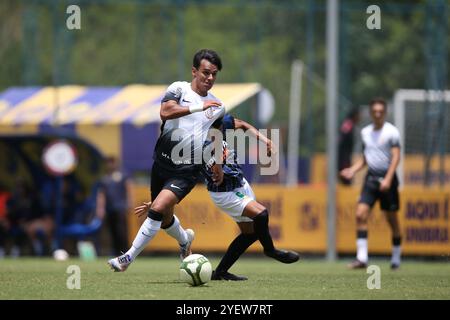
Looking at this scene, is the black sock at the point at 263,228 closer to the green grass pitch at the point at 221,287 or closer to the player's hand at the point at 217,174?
the green grass pitch at the point at 221,287

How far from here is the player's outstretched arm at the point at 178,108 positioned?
39.4 ft

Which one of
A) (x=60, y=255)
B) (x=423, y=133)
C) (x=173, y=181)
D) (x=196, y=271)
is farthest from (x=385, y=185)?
(x=423, y=133)

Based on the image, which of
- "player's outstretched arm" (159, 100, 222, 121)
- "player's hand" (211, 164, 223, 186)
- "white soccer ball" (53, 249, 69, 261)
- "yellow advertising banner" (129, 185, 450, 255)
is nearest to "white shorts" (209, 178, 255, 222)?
"player's hand" (211, 164, 223, 186)

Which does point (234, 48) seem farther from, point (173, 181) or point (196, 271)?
point (196, 271)

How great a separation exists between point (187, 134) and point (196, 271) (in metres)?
1.62

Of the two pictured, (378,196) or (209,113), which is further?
(378,196)

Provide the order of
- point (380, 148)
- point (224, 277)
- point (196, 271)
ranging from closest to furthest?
point (196, 271) → point (224, 277) → point (380, 148)

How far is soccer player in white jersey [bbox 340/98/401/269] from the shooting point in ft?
57.1

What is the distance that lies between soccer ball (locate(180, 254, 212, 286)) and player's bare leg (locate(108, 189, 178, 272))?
71 cm

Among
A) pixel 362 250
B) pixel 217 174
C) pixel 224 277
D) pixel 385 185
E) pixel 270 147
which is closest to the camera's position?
pixel 217 174

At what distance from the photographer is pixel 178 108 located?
40.0 feet
